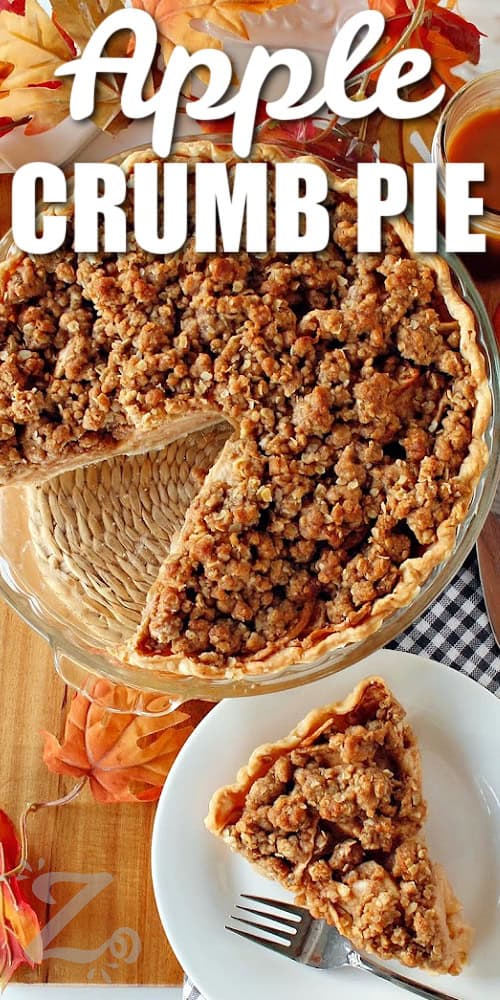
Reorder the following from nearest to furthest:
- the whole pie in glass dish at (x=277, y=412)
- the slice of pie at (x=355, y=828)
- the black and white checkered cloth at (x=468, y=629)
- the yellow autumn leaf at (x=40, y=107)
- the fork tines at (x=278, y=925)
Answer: the whole pie in glass dish at (x=277, y=412) → the slice of pie at (x=355, y=828) → the fork tines at (x=278, y=925) → the black and white checkered cloth at (x=468, y=629) → the yellow autumn leaf at (x=40, y=107)

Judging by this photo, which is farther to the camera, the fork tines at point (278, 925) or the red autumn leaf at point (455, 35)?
the red autumn leaf at point (455, 35)

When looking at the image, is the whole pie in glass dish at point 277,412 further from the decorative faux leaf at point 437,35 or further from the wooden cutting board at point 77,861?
the decorative faux leaf at point 437,35

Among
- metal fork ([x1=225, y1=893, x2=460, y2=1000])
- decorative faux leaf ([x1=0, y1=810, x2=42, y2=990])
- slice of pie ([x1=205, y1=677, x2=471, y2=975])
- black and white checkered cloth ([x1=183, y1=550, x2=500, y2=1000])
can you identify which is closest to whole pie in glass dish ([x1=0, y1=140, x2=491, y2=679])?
slice of pie ([x1=205, y1=677, x2=471, y2=975])

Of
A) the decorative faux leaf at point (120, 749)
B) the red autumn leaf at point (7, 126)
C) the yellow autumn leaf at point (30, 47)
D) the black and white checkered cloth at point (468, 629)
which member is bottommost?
the decorative faux leaf at point (120, 749)

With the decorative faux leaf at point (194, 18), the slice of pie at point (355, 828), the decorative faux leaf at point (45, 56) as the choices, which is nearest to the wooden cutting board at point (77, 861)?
the slice of pie at point (355, 828)

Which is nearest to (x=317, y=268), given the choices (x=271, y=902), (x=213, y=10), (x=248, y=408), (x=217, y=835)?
(x=248, y=408)

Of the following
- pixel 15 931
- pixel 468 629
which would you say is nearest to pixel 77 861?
pixel 15 931

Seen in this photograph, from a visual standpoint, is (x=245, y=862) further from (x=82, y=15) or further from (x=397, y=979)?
(x=82, y=15)
